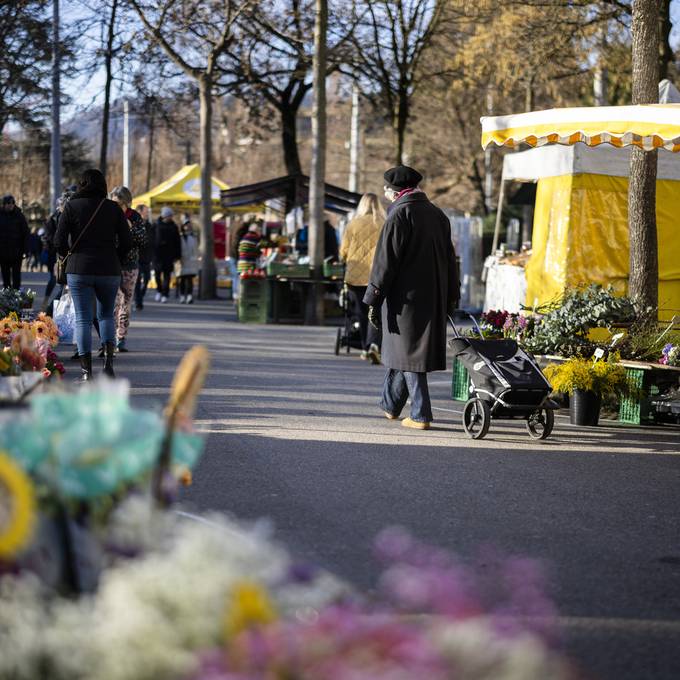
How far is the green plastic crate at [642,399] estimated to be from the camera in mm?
11688

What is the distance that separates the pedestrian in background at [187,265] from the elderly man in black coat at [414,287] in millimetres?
18797

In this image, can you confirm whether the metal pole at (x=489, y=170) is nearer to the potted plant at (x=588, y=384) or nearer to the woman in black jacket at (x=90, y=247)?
the woman in black jacket at (x=90, y=247)

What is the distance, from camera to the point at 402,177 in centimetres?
1091

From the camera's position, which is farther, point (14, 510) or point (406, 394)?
point (406, 394)

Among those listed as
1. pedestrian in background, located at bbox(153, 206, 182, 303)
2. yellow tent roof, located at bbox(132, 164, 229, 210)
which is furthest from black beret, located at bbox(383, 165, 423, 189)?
yellow tent roof, located at bbox(132, 164, 229, 210)

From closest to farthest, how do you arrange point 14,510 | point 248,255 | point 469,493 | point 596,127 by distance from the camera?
point 14,510 → point 469,493 → point 596,127 → point 248,255

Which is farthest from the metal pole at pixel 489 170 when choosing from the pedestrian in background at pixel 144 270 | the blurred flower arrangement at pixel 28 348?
the blurred flower arrangement at pixel 28 348

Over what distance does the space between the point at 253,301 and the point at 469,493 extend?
52.9ft

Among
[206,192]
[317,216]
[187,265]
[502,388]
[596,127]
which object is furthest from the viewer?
[206,192]

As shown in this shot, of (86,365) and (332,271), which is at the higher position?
(332,271)

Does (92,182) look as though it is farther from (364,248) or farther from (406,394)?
(364,248)

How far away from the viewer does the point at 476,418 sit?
416 inches

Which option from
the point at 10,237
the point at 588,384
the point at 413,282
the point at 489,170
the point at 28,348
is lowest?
the point at 588,384

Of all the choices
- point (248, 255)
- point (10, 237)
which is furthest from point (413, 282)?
point (10, 237)
